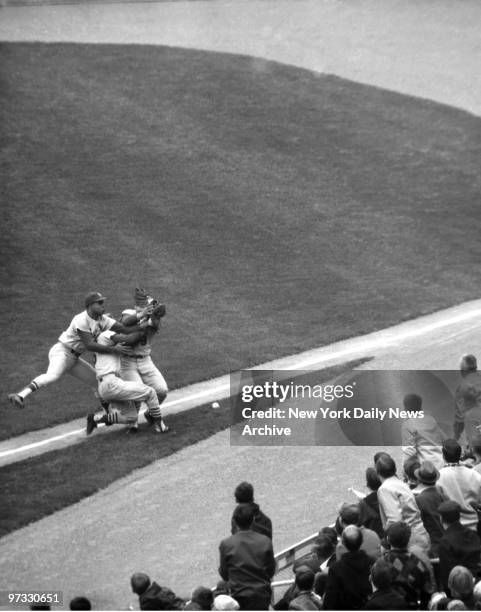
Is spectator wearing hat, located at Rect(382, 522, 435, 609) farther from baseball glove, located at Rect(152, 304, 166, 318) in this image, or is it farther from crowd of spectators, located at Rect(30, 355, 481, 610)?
baseball glove, located at Rect(152, 304, 166, 318)

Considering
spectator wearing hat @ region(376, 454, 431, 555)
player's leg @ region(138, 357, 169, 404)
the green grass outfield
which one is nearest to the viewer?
spectator wearing hat @ region(376, 454, 431, 555)

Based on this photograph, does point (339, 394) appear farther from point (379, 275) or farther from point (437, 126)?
point (437, 126)

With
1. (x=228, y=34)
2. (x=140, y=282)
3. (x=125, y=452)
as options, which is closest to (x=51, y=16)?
(x=228, y=34)

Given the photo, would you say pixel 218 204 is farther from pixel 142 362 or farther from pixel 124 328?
pixel 124 328

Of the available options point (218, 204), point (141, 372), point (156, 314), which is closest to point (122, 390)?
point (141, 372)

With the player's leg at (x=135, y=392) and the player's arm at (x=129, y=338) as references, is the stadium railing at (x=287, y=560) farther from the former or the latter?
the player's arm at (x=129, y=338)

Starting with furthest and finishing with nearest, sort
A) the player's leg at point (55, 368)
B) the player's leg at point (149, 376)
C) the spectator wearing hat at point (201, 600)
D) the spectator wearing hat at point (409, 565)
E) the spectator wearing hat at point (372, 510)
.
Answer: the player's leg at point (149, 376)
the player's leg at point (55, 368)
the spectator wearing hat at point (372, 510)
the spectator wearing hat at point (409, 565)
the spectator wearing hat at point (201, 600)

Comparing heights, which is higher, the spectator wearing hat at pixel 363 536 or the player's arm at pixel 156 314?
the player's arm at pixel 156 314

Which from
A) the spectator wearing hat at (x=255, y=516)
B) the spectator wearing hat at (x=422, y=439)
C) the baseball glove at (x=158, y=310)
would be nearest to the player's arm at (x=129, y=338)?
the baseball glove at (x=158, y=310)

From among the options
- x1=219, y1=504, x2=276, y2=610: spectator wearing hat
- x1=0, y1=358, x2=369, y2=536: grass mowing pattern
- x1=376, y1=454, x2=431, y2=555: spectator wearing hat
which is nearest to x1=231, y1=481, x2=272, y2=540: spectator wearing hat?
x1=219, y1=504, x2=276, y2=610: spectator wearing hat
